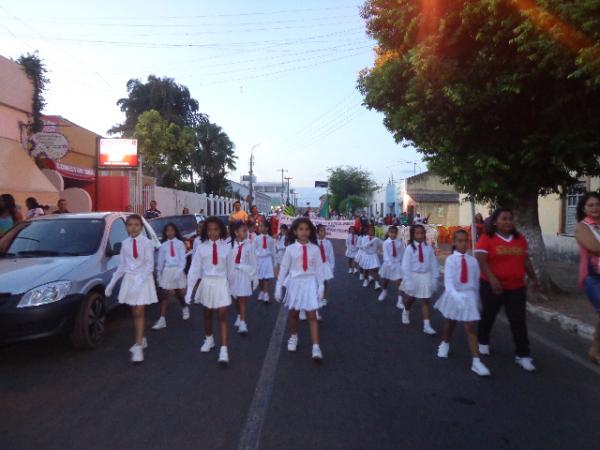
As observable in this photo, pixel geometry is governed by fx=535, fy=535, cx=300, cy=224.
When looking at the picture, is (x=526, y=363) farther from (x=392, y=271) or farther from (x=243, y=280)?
(x=392, y=271)

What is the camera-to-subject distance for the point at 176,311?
8969mm

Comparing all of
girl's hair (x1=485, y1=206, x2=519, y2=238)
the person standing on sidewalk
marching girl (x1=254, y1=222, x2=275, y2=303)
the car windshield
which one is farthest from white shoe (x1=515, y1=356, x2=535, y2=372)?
the car windshield

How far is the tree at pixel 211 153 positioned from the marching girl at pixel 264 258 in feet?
134

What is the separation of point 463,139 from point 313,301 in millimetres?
5028

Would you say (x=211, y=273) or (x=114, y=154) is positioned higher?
(x=114, y=154)

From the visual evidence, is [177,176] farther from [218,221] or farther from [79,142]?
[218,221]

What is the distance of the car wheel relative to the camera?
19.9 ft

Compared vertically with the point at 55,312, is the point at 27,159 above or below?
above

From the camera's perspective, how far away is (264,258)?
10.1 meters

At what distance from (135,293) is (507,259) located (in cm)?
404

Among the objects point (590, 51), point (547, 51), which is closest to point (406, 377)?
point (590, 51)

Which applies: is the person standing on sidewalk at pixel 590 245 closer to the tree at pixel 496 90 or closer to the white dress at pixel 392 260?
the tree at pixel 496 90

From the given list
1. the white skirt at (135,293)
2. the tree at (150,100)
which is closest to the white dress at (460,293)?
the white skirt at (135,293)

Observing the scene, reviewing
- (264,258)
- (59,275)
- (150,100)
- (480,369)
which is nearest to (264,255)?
(264,258)
